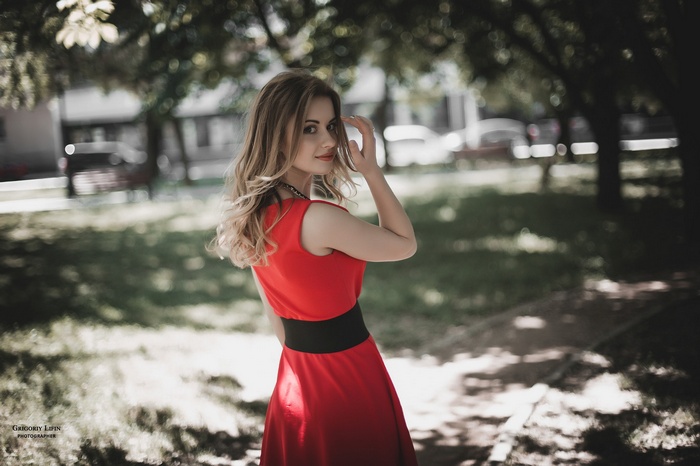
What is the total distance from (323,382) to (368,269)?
25.7ft

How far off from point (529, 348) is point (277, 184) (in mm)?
4803

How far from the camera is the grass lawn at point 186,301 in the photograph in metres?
4.57

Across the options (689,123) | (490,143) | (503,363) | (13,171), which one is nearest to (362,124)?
(503,363)

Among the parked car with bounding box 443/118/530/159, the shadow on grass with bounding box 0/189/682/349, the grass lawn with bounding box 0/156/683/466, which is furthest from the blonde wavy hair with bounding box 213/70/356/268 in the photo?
the parked car with bounding box 443/118/530/159

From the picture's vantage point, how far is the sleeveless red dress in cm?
228

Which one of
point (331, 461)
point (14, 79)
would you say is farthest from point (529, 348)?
point (14, 79)

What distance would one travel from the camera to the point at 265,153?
2.34 m

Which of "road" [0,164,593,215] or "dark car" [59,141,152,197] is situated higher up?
"dark car" [59,141,152,197]

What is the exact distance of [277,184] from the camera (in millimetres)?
2348

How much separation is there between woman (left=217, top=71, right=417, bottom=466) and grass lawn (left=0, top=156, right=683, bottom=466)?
1.42ft

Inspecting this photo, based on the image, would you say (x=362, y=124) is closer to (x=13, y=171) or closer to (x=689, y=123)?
(x=689, y=123)

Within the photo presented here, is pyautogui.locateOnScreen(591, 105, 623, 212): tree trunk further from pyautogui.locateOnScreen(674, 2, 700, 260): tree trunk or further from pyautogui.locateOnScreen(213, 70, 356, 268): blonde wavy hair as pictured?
pyautogui.locateOnScreen(213, 70, 356, 268): blonde wavy hair

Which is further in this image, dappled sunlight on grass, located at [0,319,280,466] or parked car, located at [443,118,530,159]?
parked car, located at [443,118,530,159]

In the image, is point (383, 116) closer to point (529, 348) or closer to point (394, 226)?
point (529, 348)
